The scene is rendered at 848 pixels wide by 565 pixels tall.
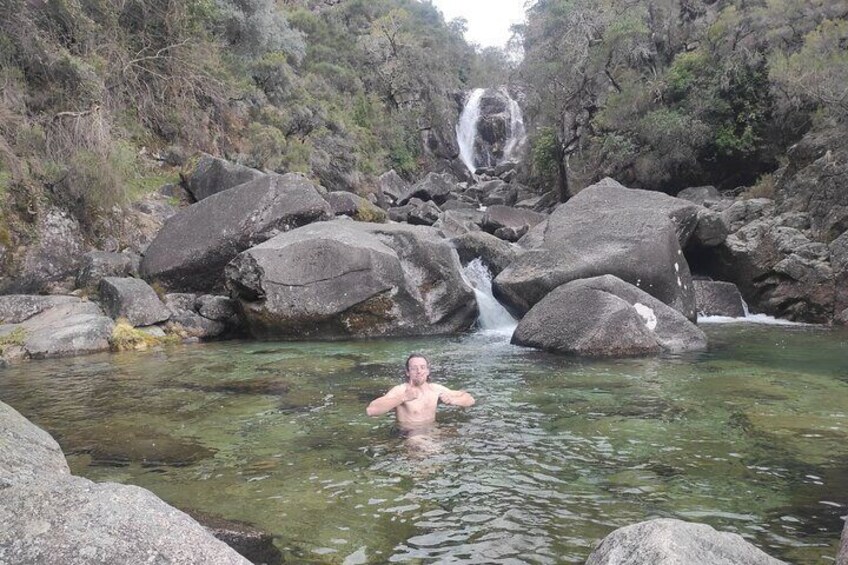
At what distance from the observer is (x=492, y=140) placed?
156ft

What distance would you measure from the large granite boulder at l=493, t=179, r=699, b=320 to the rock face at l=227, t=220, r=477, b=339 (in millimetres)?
1545

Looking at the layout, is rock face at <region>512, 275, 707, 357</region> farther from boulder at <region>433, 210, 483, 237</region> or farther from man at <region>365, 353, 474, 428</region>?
boulder at <region>433, 210, 483, 237</region>

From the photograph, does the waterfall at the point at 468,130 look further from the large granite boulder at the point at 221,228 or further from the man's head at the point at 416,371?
the man's head at the point at 416,371

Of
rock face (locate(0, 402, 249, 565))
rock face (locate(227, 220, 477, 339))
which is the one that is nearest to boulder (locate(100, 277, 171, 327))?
rock face (locate(227, 220, 477, 339))

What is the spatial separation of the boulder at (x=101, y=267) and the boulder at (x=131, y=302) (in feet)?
1.97

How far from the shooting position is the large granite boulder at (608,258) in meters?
15.0

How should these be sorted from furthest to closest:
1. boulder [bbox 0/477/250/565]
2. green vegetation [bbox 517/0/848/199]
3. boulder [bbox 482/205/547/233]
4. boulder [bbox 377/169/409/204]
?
boulder [bbox 377/169/409/204] < boulder [bbox 482/205/547/233] < green vegetation [bbox 517/0/848/199] < boulder [bbox 0/477/250/565]

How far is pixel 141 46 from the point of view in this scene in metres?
22.8

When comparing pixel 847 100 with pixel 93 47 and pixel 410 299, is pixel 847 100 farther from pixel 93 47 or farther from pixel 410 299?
pixel 93 47

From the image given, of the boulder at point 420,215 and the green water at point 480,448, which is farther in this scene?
the boulder at point 420,215

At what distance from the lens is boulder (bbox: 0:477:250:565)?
317 cm

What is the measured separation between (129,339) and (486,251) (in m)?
9.20

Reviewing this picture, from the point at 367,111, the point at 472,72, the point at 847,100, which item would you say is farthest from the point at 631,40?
the point at 472,72

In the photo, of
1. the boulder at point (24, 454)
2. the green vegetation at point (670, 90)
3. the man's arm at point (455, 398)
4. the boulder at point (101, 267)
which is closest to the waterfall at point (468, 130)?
the green vegetation at point (670, 90)
